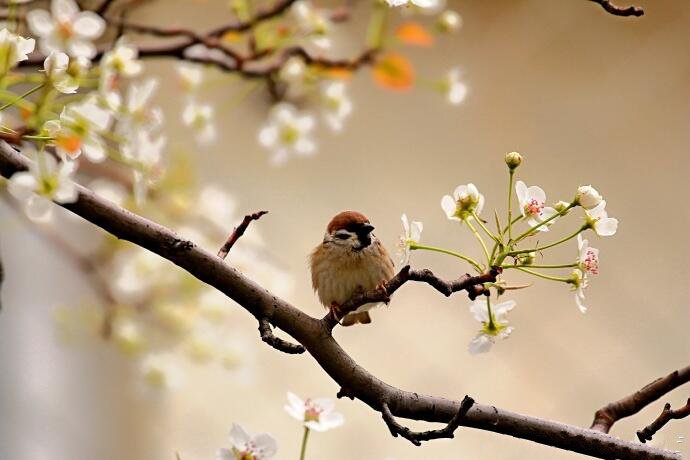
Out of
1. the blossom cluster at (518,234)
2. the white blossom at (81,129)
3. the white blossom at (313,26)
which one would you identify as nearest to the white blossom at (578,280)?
the blossom cluster at (518,234)

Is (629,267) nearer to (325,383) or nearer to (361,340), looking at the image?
(361,340)

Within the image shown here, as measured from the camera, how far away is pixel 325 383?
1913 millimetres

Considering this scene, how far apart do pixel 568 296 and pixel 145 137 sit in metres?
1.38

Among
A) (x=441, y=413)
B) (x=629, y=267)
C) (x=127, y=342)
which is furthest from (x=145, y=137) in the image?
(x=629, y=267)

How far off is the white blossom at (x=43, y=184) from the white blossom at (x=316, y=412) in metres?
0.25

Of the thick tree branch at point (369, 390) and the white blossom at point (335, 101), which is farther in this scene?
the white blossom at point (335, 101)

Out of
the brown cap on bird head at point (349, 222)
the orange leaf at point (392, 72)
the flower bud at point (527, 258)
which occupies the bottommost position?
the flower bud at point (527, 258)

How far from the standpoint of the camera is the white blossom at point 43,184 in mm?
443

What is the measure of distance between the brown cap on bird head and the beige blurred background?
2.73 ft

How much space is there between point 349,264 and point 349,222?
0.05m

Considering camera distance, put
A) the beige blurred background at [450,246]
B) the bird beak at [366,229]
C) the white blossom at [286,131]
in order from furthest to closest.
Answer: the beige blurred background at [450,246], the white blossom at [286,131], the bird beak at [366,229]

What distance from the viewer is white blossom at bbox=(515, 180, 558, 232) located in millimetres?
549

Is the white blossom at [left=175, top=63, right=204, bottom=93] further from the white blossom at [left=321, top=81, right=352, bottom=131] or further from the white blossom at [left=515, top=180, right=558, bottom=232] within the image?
the white blossom at [left=515, top=180, right=558, bottom=232]

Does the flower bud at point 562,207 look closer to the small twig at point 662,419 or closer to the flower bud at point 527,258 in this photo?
the flower bud at point 527,258
